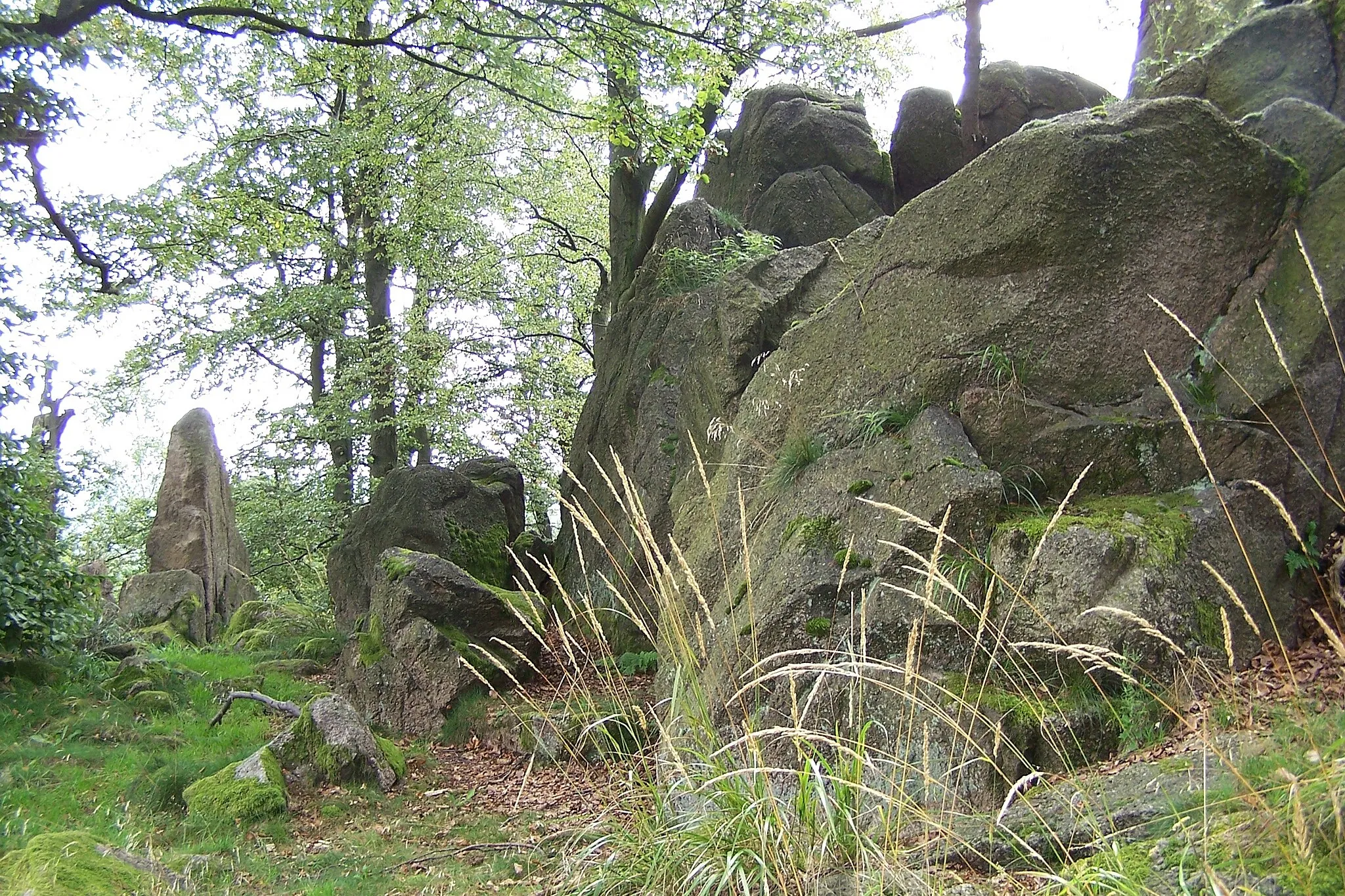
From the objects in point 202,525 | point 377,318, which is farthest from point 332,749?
point 377,318

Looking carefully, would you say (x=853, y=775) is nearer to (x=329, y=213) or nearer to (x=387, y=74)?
(x=387, y=74)

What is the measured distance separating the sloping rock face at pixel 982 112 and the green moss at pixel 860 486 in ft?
26.9

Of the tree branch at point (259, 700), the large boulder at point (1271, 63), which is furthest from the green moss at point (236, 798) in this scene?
the large boulder at point (1271, 63)

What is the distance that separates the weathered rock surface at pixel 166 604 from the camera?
11.7 meters

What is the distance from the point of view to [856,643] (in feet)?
15.6

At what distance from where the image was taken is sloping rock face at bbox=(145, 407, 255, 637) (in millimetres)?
12828

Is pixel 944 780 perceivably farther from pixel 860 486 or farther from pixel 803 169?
pixel 803 169

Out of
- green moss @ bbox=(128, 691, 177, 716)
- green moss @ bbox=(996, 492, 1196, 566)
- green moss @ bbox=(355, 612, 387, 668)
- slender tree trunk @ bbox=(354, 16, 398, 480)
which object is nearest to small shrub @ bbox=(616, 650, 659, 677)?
green moss @ bbox=(355, 612, 387, 668)

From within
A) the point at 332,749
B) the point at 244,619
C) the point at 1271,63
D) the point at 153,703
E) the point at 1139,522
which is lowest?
the point at 332,749

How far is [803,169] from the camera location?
40.5 ft

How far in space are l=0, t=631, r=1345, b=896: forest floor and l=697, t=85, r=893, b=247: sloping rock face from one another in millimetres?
6622

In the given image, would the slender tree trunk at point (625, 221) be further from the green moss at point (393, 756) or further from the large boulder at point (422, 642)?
the green moss at point (393, 756)

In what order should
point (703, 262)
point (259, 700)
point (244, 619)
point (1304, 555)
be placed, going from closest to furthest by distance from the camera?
point (1304, 555), point (259, 700), point (703, 262), point (244, 619)

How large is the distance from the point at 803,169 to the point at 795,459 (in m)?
7.35
